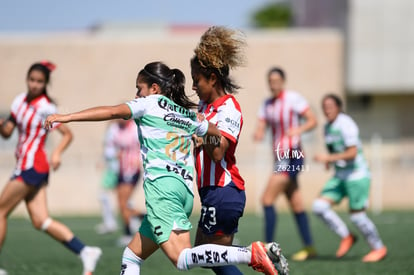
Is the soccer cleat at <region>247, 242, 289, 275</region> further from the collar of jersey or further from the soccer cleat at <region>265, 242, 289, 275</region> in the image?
the collar of jersey

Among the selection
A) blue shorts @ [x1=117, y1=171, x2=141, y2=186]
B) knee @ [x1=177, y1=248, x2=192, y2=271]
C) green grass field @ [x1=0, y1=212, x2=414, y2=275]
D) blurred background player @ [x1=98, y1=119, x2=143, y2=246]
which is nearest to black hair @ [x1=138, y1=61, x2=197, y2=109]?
knee @ [x1=177, y1=248, x2=192, y2=271]

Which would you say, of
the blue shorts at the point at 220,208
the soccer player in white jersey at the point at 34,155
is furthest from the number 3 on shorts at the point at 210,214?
the soccer player in white jersey at the point at 34,155

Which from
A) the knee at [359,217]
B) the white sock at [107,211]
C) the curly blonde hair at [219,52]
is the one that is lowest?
the white sock at [107,211]

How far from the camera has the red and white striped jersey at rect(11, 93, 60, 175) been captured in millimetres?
8766

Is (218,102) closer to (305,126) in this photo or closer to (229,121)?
(229,121)

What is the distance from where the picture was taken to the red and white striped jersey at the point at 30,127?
8.77m

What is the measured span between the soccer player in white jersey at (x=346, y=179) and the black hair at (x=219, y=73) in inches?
156

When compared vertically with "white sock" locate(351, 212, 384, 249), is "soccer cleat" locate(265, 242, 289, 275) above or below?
above

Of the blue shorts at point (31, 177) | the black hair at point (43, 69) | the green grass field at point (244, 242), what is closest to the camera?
the blue shorts at point (31, 177)

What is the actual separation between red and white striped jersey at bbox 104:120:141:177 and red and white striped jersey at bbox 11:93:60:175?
14.1 ft

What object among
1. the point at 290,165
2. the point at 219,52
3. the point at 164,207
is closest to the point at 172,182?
the point at 164,207

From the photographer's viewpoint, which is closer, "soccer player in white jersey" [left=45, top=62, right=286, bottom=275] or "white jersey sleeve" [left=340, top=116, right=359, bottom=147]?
"soccer player in white jersey" [left=45, top=62, right=286, bottom=275]

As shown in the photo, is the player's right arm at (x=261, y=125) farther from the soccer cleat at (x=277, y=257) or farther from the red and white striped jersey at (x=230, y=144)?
the soccer cleat at (x=277, y=257)

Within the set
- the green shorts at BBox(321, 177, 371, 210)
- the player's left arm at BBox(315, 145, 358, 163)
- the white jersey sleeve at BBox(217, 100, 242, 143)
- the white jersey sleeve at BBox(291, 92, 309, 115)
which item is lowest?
the green shorts at BBox(321, 177, 371, 210)
